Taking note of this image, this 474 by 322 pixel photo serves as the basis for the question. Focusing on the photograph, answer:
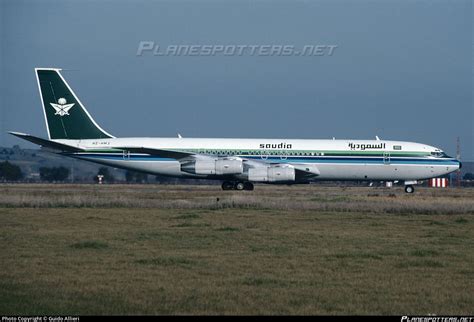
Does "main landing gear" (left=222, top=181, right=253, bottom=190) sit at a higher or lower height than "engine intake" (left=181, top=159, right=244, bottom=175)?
lower

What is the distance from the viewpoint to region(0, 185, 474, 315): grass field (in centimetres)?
1331

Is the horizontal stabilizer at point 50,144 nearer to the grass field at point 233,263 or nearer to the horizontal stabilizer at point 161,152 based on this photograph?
the horizontal stabilizer at point 161,152

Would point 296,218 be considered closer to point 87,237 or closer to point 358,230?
point 358,230

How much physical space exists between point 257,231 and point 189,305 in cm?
1231

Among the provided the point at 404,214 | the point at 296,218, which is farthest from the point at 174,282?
the point at 404,214

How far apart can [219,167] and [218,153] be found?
2.05m

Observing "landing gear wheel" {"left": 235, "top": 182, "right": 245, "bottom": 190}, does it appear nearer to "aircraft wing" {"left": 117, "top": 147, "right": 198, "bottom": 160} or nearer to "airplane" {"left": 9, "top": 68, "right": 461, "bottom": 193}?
"airplane" {"left": 9, "top": 68, "right": 461, "bottom": 193}

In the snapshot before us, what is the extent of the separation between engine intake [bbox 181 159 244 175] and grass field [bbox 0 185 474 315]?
21722 mm

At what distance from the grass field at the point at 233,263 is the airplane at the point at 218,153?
22.6m

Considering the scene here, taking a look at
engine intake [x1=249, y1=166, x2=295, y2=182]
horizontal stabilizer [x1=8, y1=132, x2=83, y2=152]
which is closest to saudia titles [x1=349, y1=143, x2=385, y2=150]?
engine intake [x1=249, y1=166, x2=295, y2=182]


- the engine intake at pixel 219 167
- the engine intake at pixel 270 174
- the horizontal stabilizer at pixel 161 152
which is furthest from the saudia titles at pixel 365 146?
the horizontal stabilizer at pixel 161 152

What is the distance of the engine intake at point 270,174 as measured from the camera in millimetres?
54597

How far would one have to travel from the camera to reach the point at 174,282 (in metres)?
15.3

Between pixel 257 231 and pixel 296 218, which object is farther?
pixel 296 218
